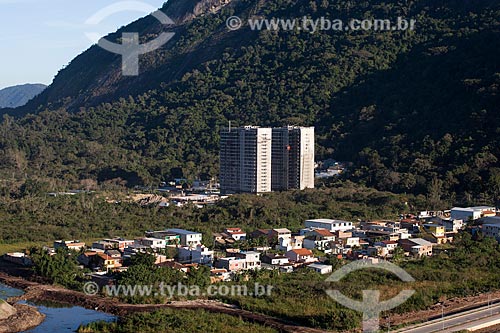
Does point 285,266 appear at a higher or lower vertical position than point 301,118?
lower

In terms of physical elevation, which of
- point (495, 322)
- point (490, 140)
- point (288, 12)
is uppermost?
point (288, 12)

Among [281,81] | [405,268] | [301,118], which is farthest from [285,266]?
[281,81]

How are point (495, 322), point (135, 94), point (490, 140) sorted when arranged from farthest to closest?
point (135, 94)
point (490, 140)
point (495, 322)

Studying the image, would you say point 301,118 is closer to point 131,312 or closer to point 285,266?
point 285,266

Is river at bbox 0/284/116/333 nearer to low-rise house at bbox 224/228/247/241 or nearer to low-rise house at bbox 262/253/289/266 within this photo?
low-rise house at bbox 262/253/289/266

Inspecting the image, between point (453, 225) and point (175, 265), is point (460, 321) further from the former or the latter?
point (453, 225)

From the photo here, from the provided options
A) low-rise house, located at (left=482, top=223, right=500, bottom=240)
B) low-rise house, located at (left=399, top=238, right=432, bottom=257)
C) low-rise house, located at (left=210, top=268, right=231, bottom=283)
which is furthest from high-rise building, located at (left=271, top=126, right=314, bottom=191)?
low-rise house, located at (left=210, top=268, right=231, bottom=283)

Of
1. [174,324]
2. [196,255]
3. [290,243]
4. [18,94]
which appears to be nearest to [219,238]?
[290,243]
